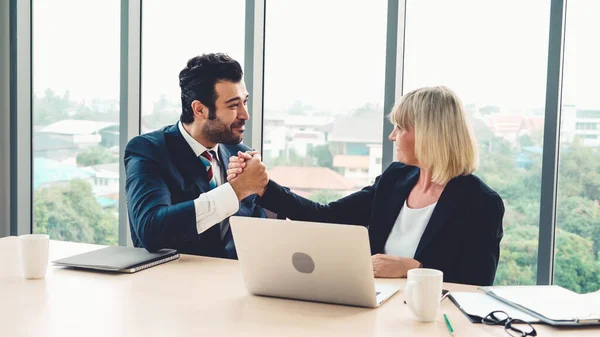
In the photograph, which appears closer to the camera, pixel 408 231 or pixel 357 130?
pixel 408 231

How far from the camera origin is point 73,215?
3908 millimetres

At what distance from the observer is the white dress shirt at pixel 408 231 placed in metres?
2.29

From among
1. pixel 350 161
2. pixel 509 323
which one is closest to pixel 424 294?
pixel 509 323

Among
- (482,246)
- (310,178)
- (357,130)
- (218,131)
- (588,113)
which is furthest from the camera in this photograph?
(310,178)

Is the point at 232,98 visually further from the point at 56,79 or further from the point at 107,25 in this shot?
the point at 56,79

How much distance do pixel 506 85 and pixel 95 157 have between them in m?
2.22

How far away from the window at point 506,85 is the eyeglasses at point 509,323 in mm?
1399

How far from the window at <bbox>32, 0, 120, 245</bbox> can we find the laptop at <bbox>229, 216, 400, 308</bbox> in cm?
222

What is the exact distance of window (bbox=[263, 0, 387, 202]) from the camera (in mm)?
3117

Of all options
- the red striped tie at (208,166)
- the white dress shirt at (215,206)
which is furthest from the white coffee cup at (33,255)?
the red striped tie at (208,166)

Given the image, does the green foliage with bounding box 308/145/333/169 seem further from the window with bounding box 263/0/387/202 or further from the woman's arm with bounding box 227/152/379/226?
the woman's arm with bounding box 227/152/379/226

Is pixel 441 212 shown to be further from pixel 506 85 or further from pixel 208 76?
pixel 208 76

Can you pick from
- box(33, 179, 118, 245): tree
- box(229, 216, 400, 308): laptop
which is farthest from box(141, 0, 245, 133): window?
box(229, 216, 400, 308): laptop

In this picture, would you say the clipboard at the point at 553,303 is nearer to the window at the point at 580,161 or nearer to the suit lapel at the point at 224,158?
the window at the point at 580,161
